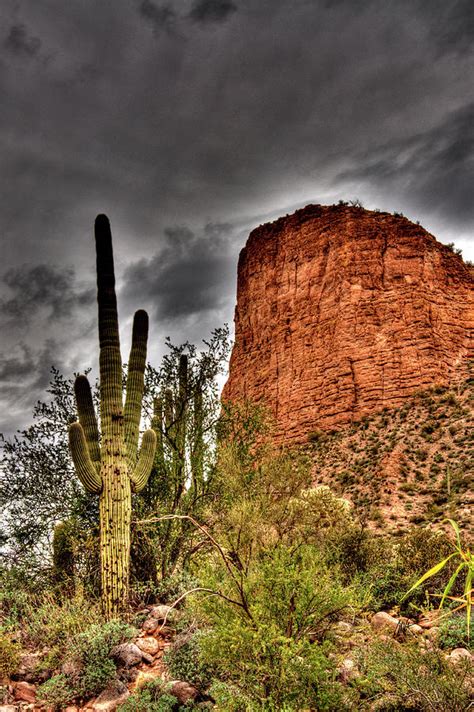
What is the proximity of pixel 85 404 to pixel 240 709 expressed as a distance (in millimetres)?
6159

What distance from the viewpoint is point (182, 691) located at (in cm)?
560

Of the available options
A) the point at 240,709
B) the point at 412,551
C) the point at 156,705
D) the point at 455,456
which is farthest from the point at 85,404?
the point at 455,456

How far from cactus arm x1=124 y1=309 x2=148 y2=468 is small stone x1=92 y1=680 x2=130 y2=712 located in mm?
3525

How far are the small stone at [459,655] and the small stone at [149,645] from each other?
149 inches

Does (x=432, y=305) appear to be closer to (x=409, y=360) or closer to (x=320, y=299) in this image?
(x=409, y=360)

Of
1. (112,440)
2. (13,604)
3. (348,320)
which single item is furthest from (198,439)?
(348,320)

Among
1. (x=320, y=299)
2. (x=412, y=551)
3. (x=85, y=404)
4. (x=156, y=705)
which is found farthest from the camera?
(x=320, y=299)

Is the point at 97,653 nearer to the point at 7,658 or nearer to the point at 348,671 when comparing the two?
the point at 7,658

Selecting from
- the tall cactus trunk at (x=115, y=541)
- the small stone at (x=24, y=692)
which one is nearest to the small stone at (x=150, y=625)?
the tall cactus trunk at (x=115, y=541)

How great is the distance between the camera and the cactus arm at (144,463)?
8784 millimetres

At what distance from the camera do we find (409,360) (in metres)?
34.4

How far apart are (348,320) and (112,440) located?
31.5 meters

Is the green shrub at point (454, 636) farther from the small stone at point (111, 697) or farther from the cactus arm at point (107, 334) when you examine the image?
the cactus arm at point (107, 334)

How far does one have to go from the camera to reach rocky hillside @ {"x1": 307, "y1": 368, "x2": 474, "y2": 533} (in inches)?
830
